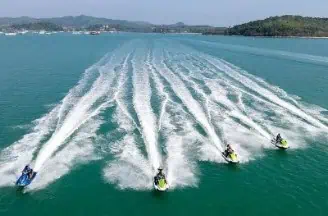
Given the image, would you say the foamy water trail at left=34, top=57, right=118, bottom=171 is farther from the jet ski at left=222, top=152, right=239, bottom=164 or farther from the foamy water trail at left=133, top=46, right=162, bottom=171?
the jet ski at left=222, top=152, right=239, bottom=164

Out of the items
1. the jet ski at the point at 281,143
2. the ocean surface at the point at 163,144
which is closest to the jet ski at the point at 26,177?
the ocean surface at the point at 163,144

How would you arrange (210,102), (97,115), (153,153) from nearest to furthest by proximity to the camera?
(153,153)
(97,115)
(210,102)

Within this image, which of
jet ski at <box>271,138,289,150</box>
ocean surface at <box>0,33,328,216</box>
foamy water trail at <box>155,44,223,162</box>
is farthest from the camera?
foamy water trail at <box>155,44,223,162</box>

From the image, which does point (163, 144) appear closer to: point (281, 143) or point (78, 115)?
point (281, 143)

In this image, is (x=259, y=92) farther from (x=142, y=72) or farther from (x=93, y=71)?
(x=93, y=71)

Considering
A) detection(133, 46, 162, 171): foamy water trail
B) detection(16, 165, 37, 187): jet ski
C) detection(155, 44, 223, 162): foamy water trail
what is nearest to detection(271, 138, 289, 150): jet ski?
detection(155, 44, 223, 162): foamy water trail

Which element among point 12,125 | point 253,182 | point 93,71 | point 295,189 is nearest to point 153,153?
point 253,182

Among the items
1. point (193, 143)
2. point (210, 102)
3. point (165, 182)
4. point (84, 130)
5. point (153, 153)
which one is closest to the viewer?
point (165, 182)
